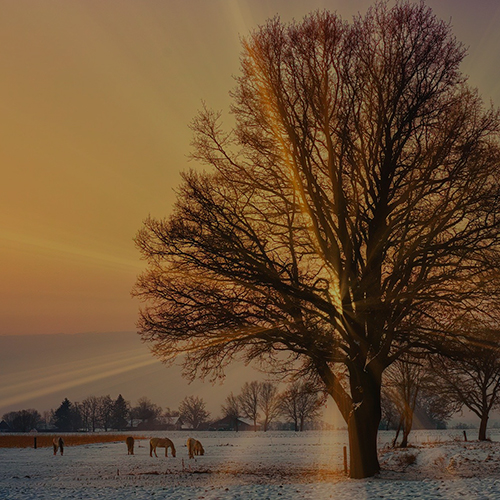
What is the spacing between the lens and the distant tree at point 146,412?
146 m

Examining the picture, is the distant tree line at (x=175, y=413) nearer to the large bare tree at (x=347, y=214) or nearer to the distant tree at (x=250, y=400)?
the distant tree at (x=250, y=400)

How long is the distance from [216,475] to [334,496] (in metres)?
8.60

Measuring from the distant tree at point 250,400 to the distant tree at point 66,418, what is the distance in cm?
6052

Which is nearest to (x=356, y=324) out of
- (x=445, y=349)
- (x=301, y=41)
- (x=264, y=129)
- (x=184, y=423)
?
(x=445, y=349)

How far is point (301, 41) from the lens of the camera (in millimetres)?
15320

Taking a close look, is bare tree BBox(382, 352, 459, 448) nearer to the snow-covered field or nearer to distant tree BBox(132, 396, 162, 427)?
the snow-covered field

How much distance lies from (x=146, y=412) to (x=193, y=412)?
1478 cm

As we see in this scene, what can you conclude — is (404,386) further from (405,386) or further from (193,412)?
(193,412)

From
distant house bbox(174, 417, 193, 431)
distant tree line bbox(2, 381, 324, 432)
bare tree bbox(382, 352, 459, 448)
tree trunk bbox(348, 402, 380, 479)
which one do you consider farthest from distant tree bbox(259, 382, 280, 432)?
tree trunk bbox(348, 402, 380, 479)

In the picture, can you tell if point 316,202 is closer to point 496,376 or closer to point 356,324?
point 356,324

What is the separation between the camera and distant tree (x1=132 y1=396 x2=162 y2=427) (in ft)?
479

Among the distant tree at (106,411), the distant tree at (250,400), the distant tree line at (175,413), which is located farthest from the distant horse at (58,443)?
the distant tree at (106,411)

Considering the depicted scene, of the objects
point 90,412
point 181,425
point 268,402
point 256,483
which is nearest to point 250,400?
point 268,402

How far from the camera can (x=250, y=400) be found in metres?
141
